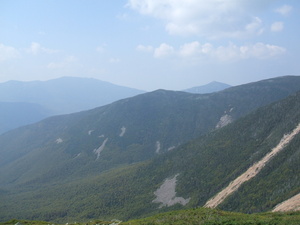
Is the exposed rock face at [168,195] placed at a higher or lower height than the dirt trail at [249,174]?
lower

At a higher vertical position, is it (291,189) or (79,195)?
(291,189)

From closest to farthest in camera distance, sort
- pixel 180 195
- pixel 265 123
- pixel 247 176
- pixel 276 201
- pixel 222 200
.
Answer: pixel 276 201 < pixel 222 200 < pixel 247 176 < pixel 180 195 < pixel 265 123

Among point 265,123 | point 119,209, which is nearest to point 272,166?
point 265,123

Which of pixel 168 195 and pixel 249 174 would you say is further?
pixel 168 195

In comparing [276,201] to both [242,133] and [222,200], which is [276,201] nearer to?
[222,200]

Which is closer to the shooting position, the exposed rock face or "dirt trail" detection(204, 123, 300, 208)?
"dirt trail" detection(204, 123, 300, 208)

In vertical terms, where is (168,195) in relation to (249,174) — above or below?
below

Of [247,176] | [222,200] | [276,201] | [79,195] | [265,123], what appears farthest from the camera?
[79,195]

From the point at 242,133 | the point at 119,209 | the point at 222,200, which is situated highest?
the point at 242,133
